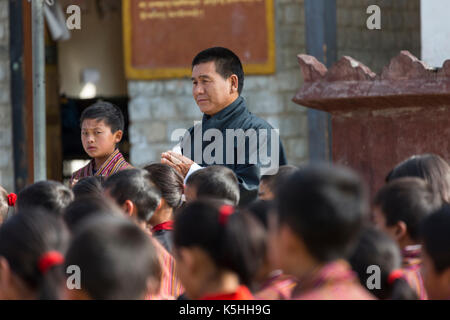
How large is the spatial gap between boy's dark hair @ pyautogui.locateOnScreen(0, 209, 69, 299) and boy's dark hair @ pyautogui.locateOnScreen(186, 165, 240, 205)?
1349 mm

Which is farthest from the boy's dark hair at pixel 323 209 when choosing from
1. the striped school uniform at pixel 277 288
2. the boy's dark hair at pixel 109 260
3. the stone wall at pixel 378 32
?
the stone wall at pixel 378 32

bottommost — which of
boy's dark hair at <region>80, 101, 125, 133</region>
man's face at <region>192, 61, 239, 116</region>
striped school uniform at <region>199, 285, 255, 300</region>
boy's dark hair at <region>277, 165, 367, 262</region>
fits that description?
striped school uniform at <region>199, 285, 255, 300</region>

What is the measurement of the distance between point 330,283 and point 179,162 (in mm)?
2088

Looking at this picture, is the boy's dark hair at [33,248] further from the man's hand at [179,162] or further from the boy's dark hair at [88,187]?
the man's hand at [179,162]

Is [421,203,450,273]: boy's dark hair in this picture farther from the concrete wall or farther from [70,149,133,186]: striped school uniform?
the concrete wall

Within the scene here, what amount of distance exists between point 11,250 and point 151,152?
5978 mm

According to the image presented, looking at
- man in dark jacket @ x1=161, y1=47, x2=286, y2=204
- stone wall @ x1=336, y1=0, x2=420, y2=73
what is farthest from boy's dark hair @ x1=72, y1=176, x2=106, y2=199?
stone wall @ x1=336, y1=0, x2=420, y2=73

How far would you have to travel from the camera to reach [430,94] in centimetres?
427

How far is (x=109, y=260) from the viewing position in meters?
1.99

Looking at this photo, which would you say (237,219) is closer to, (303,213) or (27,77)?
(303,213)

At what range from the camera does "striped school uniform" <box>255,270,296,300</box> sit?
97.0 inches

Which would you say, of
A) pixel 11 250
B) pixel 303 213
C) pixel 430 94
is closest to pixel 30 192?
pixel 11 250
